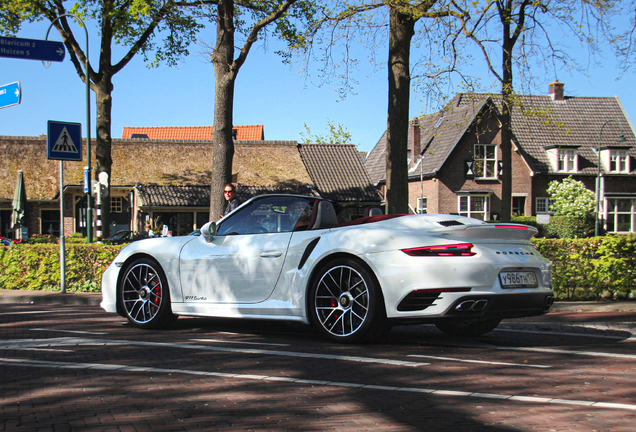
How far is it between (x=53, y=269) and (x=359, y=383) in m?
10.1

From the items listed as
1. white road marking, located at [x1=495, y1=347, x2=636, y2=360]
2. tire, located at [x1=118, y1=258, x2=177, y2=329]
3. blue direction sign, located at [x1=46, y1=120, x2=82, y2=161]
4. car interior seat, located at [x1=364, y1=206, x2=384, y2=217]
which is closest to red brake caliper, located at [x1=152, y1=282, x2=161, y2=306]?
tire, located at [x1=118, y1=258, x2=177, y2=329]

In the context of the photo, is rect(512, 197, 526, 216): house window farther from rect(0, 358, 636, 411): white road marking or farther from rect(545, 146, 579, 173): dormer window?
rect(0, 358, 636, 411): white road marking

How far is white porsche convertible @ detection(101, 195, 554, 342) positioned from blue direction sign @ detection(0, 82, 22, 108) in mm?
6763

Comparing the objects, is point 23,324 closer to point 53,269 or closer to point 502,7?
point 53,269

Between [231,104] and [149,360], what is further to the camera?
[231,104]

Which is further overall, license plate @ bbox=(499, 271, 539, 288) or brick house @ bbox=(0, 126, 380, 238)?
brick house @ bbox=(0, 126, 380, 238)

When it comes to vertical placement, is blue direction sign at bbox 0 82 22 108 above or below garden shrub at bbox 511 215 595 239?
above

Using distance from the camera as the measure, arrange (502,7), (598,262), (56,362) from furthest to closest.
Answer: (502,7), (598,262), (56,362)

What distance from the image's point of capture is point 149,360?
5.06 meters

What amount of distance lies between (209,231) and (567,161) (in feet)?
137

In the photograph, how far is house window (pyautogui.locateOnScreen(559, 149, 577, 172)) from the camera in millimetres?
43812

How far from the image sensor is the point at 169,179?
127ft

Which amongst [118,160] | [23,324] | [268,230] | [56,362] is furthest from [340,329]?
[118,160]

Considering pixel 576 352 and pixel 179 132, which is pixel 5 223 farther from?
pixel 576 352
